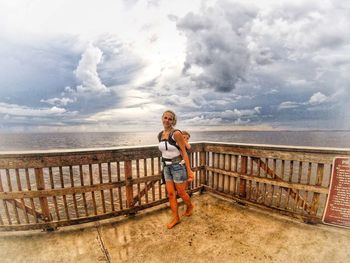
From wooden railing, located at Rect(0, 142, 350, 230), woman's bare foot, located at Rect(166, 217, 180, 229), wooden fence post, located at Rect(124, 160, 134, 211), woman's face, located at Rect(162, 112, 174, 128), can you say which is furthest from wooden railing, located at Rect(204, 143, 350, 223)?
wooden fence post, located at Rect(124, 160, 134, 211)

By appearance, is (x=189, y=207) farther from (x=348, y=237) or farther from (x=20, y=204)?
(x=20, y=204)

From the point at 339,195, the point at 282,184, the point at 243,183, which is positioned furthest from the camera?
the point at 243,183

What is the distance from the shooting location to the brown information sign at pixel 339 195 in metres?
3.52

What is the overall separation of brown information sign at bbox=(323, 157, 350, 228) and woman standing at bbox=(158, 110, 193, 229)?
8.56ft

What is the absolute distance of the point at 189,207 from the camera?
4297mm

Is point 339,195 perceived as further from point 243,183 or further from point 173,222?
point 173,222

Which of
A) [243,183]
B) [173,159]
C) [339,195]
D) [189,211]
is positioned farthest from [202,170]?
[339,195]

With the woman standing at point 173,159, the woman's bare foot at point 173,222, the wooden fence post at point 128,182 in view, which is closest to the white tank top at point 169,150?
the woman standing at point 173,159

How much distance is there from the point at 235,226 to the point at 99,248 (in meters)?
2.53

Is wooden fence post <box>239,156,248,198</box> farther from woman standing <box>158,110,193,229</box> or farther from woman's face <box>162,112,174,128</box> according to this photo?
woman's face <box>162,112,174,128</box>

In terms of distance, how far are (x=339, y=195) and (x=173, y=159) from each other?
3.09 meters

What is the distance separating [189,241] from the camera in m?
3.45

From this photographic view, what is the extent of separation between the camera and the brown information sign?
11.5 ft

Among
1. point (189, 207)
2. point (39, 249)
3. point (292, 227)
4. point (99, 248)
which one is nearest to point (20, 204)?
point (39, 249)
